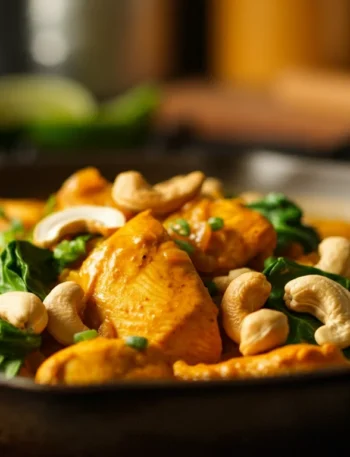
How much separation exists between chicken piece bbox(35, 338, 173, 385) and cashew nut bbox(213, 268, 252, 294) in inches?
12.9

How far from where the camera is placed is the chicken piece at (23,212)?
2.65 metres

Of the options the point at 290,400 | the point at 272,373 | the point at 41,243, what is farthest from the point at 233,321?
the point at 41,243

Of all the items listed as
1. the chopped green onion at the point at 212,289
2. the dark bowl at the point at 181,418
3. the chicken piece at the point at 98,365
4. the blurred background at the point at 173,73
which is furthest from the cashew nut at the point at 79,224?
the blurred background at the point at 173,73

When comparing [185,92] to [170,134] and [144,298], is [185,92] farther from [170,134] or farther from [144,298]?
[144,298]

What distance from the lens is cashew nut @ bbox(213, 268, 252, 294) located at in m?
1.98

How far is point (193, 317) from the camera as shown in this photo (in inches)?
70.6

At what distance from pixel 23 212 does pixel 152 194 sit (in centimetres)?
69

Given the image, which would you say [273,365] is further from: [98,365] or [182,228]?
[182,228]

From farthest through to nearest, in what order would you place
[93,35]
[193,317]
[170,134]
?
[93,35], [170,134], [193,317]

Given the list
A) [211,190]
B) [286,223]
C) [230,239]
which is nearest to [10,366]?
[230,239]

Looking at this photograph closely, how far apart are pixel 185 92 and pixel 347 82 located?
1.24 m

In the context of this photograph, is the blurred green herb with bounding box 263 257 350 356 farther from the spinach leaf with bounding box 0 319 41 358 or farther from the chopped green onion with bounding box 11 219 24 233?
the chopped green onion with bounding box 11 219 24 233

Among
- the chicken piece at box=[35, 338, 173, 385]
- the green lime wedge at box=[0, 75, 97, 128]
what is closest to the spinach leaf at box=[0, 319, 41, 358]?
the chicken piece at box=[35, 338, 173, 385]

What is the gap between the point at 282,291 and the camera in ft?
6.48
